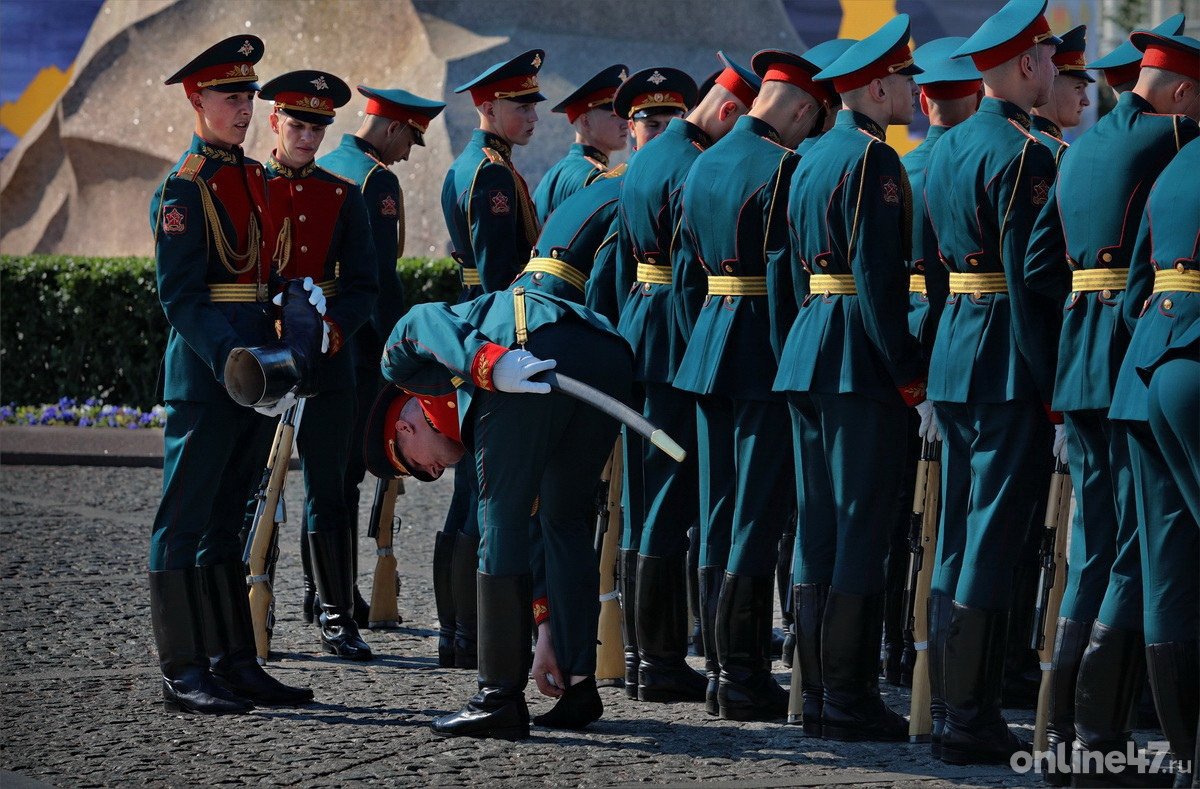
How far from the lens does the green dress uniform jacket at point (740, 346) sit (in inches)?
230


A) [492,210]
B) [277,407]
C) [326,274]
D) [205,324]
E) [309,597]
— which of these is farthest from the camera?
[309,597]

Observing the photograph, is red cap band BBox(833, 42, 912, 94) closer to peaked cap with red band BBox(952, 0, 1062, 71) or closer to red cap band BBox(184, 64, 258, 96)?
peaked cap with red band BBox(952, 0, 1062, 71)

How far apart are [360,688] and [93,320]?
8259 millimetres

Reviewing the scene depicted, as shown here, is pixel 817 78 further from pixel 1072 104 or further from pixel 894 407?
pixel 1072 104

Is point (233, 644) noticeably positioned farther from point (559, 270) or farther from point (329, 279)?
point (559, 270)

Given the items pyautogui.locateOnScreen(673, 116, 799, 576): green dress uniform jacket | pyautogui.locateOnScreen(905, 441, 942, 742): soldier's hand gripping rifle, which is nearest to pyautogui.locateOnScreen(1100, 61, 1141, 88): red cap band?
pyautogui.locateOnScreen(673, 116, 799, 576): green dress uniform jacket

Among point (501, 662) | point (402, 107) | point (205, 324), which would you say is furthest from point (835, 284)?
point (402, 107)

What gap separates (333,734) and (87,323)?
8944mm

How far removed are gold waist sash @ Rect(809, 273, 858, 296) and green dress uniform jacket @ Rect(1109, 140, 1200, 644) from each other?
3.43 ft

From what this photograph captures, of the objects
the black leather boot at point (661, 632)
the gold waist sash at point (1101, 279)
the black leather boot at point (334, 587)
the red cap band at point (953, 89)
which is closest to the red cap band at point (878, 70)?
the red cap band at point (953, 89)

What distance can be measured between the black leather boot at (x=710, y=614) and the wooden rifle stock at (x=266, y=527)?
1.65 m

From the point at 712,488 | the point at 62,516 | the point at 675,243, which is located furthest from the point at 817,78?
the point at 62,516

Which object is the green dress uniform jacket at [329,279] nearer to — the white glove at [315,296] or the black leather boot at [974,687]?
the white glove at [315,296]

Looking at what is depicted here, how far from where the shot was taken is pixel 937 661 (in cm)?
538
